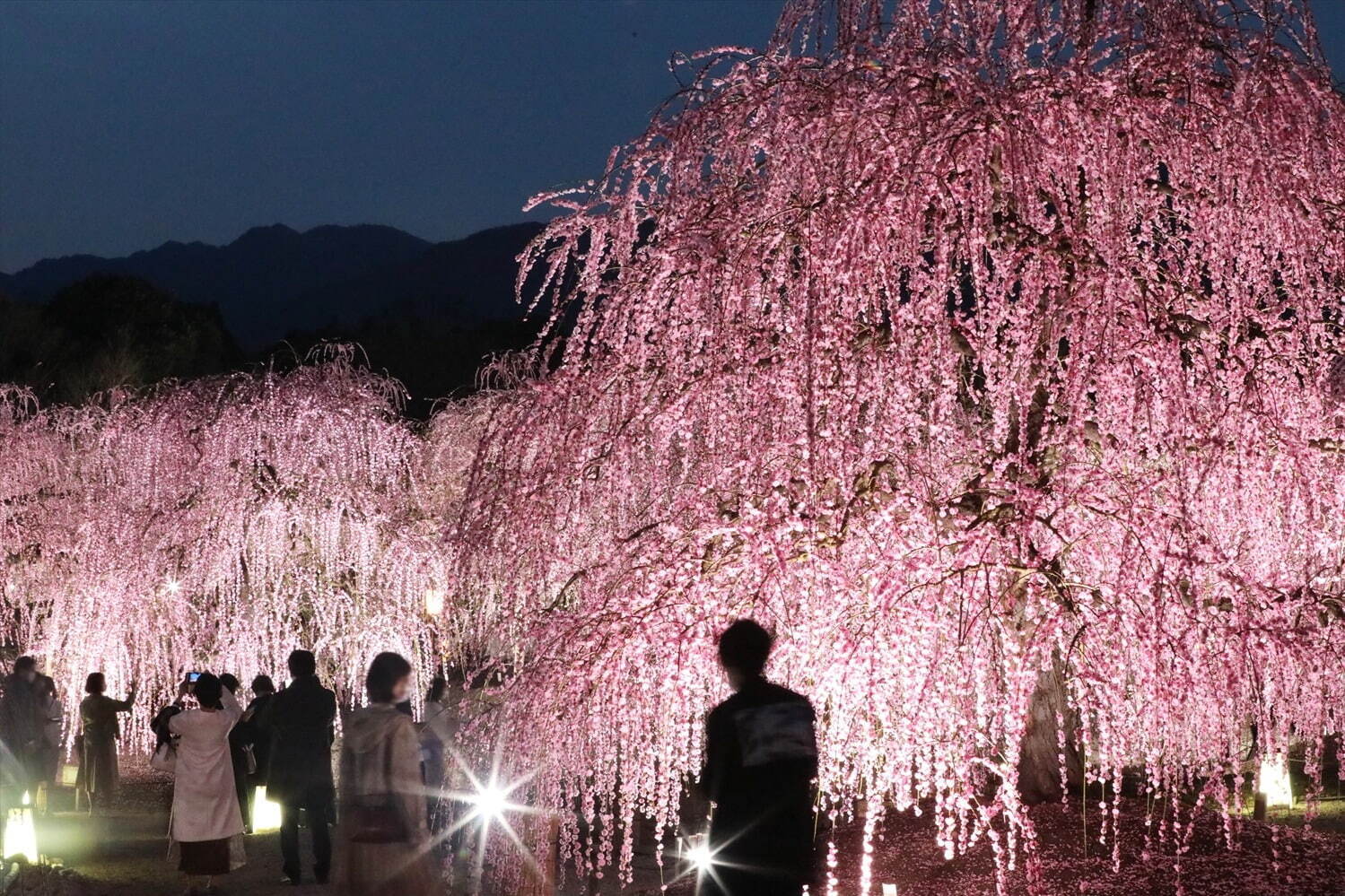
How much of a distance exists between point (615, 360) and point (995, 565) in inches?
90.0

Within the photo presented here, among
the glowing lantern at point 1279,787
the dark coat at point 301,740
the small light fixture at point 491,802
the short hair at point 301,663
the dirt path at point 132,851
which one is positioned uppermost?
the short hair at point 301,663

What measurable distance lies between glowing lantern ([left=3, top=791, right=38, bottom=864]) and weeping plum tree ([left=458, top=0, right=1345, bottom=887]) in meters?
4.80

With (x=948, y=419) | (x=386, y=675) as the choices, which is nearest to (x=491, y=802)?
(x=386, y=675)

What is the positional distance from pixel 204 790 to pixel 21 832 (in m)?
1.59

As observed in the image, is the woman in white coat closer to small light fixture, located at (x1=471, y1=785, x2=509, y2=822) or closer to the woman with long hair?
small light fixture, located at (x1=471, y1=785, x2=509, y2=822)

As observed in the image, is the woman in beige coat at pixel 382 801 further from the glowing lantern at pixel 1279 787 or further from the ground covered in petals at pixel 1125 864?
the glowing lantern at pixel 1279 787

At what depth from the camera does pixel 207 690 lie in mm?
8680

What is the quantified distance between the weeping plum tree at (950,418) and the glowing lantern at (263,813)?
568cm

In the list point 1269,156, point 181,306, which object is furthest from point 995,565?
point 181,306

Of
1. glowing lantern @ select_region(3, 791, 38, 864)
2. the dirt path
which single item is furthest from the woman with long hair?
glowing lantern @ select_region(3, 791, 38, 864)

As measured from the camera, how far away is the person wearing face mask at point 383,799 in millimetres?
5465

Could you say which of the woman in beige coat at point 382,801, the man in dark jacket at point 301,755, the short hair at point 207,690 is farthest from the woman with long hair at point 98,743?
the woman in beige coat at point 382,801

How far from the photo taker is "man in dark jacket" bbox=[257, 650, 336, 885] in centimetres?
866

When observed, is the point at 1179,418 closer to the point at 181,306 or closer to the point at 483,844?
the point at 483,844
